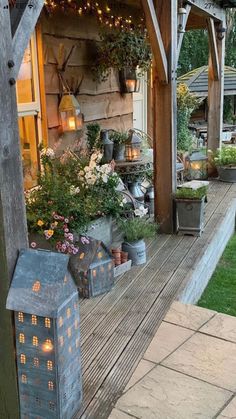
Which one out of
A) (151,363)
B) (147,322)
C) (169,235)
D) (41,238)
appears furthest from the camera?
(169,235)

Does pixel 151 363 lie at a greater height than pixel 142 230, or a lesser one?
lesser

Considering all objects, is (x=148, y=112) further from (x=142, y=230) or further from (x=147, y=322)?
(x=147, y=322)

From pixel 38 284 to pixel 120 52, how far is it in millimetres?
3319

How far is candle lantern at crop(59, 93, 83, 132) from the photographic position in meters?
4.02

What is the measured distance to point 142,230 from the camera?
11.1 feet

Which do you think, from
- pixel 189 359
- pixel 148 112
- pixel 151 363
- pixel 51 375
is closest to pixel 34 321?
pixel 51 375

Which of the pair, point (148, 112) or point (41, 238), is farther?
point (148, 112)

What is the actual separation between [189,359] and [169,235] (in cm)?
183

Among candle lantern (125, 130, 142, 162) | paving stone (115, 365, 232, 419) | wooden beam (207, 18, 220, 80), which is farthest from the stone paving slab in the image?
wooden beam (207, 18, 220, 80)

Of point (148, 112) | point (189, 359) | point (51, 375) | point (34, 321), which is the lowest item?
point (189, 359)

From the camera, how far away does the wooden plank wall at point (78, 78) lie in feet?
12.9

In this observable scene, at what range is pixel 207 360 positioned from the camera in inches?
91.2

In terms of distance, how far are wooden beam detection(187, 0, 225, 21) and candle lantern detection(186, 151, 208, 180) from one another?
69.7 inches

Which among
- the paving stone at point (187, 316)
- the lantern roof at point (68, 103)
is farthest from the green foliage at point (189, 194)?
the paving stone at point (187, 316)
